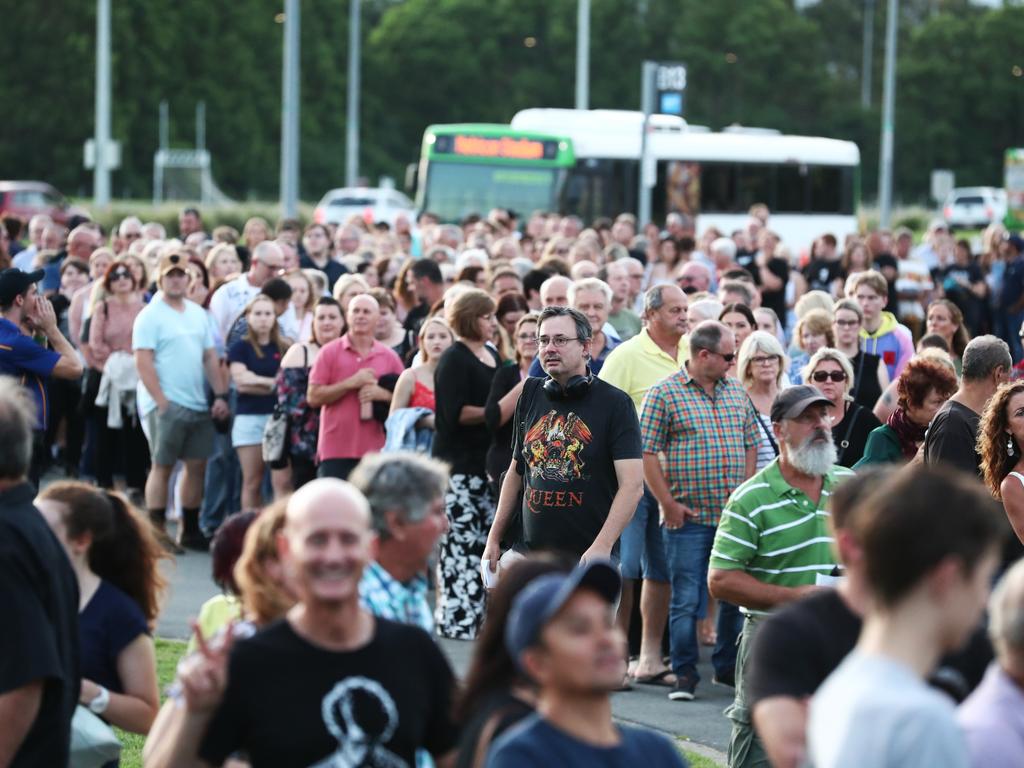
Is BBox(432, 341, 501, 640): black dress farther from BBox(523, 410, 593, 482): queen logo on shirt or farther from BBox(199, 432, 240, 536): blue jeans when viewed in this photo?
BBox(199, 432, 240, 536): blue jeans

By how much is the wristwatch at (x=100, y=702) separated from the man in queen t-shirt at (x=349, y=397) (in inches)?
238

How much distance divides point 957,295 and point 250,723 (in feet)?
59.4

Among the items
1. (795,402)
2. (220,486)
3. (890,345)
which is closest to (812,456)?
(795,402)

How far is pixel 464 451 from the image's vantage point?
10.1m

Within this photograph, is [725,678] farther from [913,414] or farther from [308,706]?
[308,706]

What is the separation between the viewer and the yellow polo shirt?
374 inches

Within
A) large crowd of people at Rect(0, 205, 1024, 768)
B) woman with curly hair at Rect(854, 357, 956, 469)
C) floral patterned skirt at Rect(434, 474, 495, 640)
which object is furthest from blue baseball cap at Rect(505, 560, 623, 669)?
floral patterned skirt at Rect(434, 474, 495, 640)

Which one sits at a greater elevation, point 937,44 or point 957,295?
point 937,44

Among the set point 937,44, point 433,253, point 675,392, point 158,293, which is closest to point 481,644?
point 675,392

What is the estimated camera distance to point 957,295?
68.7 feet

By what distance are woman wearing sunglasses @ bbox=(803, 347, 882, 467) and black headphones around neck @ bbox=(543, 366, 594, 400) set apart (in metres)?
1.79

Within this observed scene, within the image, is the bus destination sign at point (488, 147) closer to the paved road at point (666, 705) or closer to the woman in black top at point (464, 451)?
the paved road at point (666, 705)

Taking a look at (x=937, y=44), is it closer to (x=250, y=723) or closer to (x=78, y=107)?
(x=78, y=107)

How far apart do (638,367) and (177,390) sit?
4.17m
